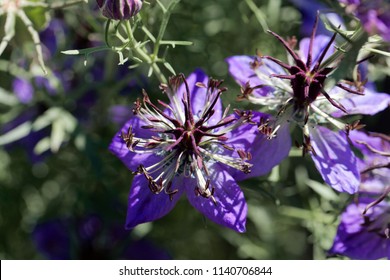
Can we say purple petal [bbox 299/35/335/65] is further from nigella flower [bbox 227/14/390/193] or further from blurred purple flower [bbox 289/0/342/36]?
blurred purple flower [bbox 289/0/342/36]

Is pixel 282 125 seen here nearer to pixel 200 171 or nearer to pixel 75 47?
pixel 200 171

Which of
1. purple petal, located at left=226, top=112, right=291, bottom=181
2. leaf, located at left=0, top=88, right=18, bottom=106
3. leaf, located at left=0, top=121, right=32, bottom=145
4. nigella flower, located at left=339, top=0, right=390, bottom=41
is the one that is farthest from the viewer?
leaf, located at left=0, top=88, right=18, bottom=106

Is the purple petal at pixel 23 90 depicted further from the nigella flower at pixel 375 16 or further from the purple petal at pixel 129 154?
the nigella flower at pixel 375 16

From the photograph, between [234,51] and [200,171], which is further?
[234,51]

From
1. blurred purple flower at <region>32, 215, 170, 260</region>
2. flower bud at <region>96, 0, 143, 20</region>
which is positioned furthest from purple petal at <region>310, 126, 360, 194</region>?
blurred purple flower at <region>32, 215, 170, 260</region>

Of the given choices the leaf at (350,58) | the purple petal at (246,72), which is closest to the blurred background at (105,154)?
the purple petal at (246,72)

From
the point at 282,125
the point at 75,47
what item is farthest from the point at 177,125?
the point at 75,47
